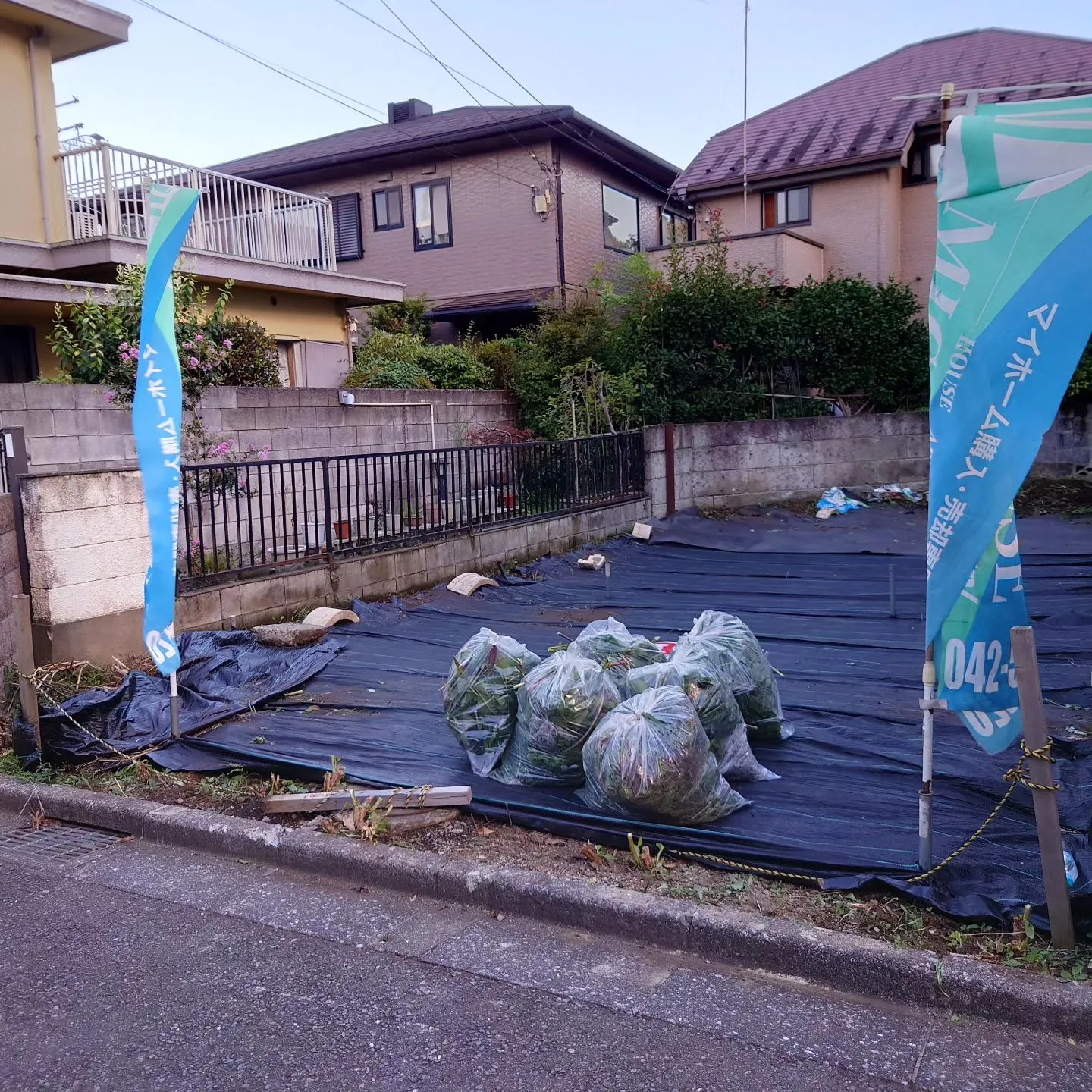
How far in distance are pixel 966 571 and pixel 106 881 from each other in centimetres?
336

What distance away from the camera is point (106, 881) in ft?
12.2

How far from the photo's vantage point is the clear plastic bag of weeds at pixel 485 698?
4.30 metres

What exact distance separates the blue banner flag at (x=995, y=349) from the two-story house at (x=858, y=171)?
12.6 meters

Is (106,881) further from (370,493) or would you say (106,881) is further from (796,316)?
(796,316)

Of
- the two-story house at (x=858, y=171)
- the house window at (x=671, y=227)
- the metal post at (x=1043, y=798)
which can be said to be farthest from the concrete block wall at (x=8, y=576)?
the house window at (x=671, y=227)

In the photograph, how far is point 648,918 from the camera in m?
3.11

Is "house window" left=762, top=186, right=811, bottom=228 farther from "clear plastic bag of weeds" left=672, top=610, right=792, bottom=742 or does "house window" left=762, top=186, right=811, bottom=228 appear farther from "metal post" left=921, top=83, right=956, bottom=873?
"metal post" left=921, top=83, right=956, bottom=873

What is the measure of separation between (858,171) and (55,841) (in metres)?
15.6

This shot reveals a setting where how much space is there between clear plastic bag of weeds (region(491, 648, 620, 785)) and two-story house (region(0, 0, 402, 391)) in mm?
8011

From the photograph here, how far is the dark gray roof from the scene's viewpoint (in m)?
16.2

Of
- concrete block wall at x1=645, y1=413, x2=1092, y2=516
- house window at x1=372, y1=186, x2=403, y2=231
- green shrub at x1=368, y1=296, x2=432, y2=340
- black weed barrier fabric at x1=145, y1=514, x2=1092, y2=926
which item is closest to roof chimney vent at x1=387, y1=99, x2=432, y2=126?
house window at x1=372, y1=186, x2=403, y2=231

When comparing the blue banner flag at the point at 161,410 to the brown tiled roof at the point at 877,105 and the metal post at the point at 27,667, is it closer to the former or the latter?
the metal post at the point at 27,667

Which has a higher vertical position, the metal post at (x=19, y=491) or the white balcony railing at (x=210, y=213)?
the white balcony railing at (x=210, y=213)

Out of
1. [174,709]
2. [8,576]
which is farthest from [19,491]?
[174,709]
